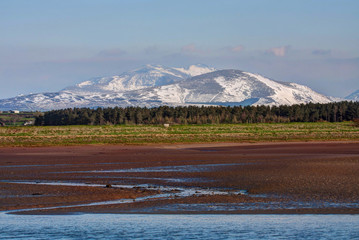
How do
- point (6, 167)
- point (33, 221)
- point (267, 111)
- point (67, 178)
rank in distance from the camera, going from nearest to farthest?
point (33, 221)
point (67, 178)
point (6, 167)
point (267, 111)

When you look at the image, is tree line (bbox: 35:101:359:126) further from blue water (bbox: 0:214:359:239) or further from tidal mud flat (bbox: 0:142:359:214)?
blue water (bbox: 0:214:359:239)

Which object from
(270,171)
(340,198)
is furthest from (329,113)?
(340,198)

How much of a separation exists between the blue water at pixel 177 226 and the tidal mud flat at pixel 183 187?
3.13ft

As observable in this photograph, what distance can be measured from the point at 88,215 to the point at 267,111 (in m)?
106

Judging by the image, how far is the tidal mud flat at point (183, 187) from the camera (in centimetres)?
1612

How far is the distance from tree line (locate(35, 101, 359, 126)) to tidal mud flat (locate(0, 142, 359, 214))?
77.0 metres

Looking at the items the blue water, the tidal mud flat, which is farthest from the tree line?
the blue water

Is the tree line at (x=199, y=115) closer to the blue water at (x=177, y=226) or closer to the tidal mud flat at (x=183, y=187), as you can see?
the tidal mud flat at (x=183, y=187)

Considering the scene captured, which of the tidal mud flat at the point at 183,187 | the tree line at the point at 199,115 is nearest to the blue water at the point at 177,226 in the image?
the tidal mud flat at the point at 183,187

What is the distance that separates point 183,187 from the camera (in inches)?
816

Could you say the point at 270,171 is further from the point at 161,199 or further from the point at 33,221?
the point at 33,221

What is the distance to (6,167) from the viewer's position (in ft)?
98.0

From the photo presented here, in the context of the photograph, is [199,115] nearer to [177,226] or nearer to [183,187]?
[183,187]

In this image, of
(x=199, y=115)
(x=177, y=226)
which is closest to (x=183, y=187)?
(x=177, y=226)
